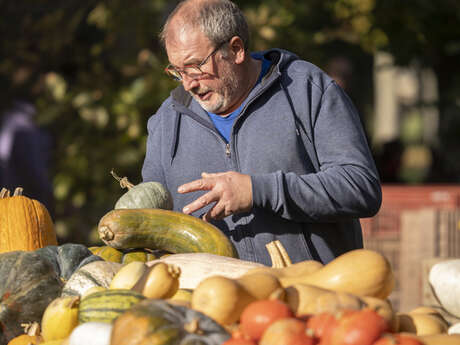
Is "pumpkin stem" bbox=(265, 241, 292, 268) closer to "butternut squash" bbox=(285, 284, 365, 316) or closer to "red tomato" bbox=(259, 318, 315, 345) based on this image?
"butternut squash" bbox=(285, 284, 365, 316)

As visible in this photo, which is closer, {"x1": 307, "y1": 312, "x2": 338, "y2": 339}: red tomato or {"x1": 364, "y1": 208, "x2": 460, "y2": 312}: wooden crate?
{"x1": 307, "y1": 312, "x2": 338, "y2": 339}: red tomato

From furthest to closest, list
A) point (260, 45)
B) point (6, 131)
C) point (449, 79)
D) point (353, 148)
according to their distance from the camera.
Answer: point (449, 79)
point (260, 45)
point (6, 131)
point (353, 148)

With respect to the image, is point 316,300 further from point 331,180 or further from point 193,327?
point 331,180

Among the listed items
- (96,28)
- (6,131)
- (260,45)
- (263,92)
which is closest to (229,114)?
(263,92)

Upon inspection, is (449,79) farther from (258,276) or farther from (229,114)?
(258,276)

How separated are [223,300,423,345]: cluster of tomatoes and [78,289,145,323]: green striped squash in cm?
40

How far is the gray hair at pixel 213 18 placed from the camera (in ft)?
11.6

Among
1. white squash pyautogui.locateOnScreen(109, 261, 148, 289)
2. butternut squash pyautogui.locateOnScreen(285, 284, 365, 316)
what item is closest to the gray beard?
white squash pyautogui.locateOnScreen(109, 261, 148, 289)

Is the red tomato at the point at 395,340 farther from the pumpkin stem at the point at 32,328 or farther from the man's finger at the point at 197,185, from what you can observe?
the man's finger at the point at 197,185

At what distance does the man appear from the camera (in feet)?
11.2

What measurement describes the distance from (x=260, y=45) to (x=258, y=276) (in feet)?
21.2

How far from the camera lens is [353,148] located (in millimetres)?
3475

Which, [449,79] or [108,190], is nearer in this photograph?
[108,190]

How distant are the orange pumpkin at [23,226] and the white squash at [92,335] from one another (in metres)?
1.30
